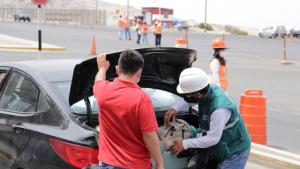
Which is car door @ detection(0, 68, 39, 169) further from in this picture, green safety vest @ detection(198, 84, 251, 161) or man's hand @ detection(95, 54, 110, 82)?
green safety vest @ detection(198, 84, 251, 161)

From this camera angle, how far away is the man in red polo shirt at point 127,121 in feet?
10.7

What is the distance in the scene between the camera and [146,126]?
326cm

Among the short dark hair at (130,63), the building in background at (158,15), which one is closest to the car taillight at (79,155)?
the short dark hair at (130,63)

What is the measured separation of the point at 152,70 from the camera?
4.57 meters

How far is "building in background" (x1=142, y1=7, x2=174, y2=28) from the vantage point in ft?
277

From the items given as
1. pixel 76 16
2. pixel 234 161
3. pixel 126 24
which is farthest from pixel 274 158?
pixel 76 16

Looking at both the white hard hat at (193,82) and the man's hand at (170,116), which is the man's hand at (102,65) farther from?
the man's hand at (170,116)

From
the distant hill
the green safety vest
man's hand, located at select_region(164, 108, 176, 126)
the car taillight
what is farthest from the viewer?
the distant hill

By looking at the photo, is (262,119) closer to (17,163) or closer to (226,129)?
(226,129)

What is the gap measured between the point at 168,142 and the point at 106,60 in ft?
2.71

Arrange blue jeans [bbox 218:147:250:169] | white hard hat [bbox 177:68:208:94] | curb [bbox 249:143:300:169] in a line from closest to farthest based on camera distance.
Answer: white hard hat [bbox 177:68:208:94], blue jeans [bbox 218:147:250:169], curb [bbox 249:143:300:169]

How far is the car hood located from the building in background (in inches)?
2959

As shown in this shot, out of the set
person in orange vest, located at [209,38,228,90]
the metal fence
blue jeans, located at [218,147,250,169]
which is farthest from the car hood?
the metal fence

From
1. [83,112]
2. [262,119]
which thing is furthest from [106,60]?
[262,119]
